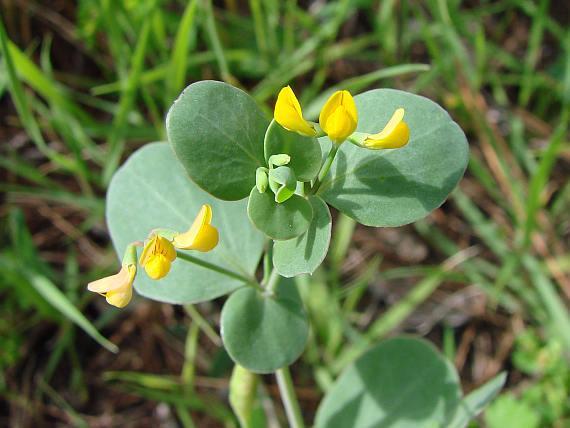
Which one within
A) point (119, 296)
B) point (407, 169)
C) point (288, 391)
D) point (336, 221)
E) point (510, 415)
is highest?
point (407, 169)

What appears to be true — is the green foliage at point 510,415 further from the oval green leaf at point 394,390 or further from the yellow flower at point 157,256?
the yellow flower at point 157,256

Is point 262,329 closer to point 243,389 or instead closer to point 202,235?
point 243,389

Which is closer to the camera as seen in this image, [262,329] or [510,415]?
[262,329]

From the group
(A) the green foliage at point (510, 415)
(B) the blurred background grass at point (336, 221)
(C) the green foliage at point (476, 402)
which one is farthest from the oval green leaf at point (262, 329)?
(A) the green foliage at point (510, 415)

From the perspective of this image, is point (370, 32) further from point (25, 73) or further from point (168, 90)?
point (25, 73)

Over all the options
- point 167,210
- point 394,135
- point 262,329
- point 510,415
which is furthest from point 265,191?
point 510,415

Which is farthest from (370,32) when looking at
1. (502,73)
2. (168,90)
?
(168,90)

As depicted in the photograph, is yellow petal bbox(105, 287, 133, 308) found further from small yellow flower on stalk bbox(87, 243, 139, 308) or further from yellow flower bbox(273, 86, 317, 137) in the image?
yellow flower bbox(273, 86, 317, 137)
